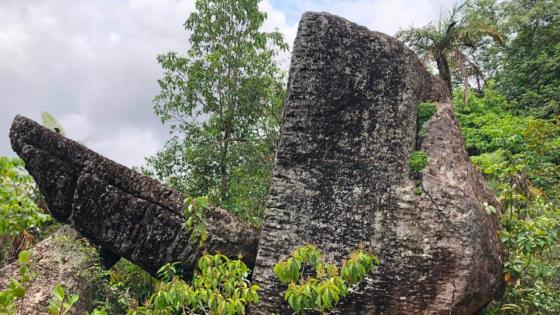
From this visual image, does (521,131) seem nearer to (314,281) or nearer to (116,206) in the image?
(116,206)

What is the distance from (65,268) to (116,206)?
48.3 inches

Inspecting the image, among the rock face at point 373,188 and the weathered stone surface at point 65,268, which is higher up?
the rock face at point 373,188

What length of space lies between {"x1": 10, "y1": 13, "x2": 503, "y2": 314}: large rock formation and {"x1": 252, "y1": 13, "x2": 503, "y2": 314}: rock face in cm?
1

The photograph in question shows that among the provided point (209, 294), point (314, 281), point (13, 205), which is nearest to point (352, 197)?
point (314, 281)

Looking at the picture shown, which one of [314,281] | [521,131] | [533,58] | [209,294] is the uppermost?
[533,58]

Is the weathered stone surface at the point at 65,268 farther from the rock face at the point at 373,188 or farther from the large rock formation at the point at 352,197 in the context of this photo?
the rock face at the point at 373,188

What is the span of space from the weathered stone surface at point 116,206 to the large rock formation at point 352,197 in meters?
0.02

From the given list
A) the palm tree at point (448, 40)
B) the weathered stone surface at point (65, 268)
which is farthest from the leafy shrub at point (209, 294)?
Result: the palm tree at point (448, 40)

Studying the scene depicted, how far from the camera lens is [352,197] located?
648 cm

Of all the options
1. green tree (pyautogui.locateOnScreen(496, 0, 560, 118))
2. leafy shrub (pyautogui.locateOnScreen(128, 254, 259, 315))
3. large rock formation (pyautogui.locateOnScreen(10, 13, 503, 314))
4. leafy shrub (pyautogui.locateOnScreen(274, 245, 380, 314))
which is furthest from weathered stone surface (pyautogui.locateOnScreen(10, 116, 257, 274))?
green tree (pyautogui.locateOnScreen(496, 0, 560, 118))

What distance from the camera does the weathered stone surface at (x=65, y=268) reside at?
24.0 feet

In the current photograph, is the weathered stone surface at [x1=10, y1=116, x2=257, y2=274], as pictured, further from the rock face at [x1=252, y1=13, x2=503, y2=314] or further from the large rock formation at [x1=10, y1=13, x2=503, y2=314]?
the rock face at [x1=252, y1=13, x2=503, y2=314]

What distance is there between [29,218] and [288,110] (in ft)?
11.1

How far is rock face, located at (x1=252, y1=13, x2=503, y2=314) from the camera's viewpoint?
6.18 m
